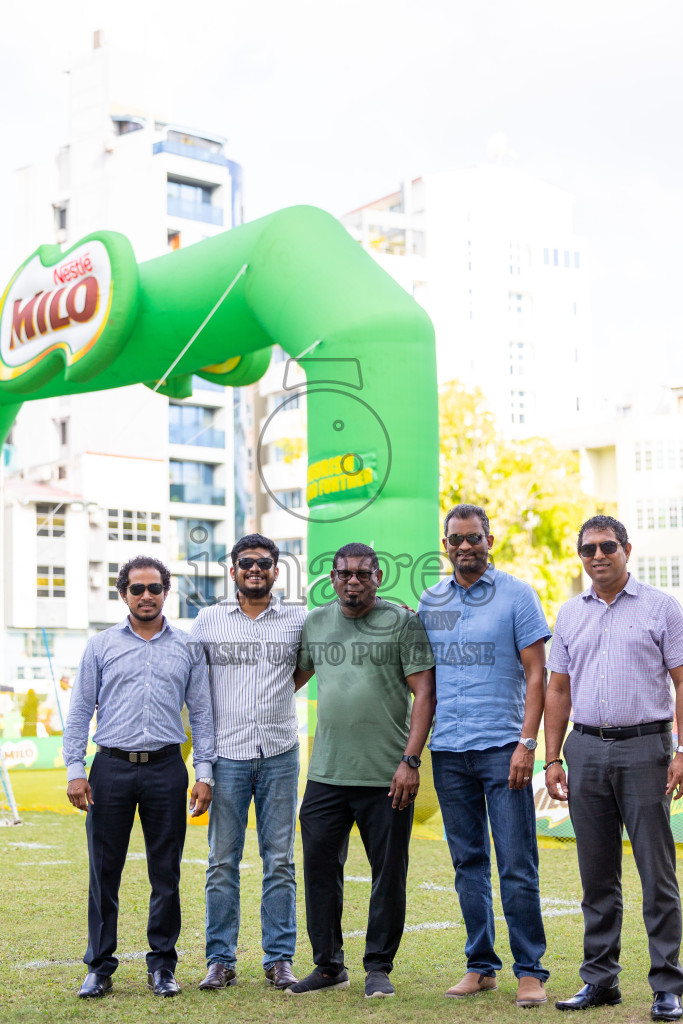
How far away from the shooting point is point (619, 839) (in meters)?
4.66

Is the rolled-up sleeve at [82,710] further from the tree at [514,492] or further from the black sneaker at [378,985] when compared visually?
the tree at [514,492]

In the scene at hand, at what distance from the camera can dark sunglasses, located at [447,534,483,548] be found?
16.2 feet

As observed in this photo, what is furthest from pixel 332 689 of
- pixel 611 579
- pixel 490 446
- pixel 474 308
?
pixel 474 308

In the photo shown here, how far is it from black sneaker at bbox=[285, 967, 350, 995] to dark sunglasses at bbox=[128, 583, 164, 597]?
1.56 meters

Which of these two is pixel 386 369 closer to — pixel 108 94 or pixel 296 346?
pixel 296 346

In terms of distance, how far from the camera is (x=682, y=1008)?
4.38 metres

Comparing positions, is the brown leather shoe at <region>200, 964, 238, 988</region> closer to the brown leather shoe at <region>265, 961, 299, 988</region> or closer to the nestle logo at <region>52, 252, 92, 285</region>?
the brown leather shoe at <region>265, 961, 299, 988</region>

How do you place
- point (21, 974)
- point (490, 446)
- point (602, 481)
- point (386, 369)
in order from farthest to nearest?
point (602, 481)
point (490, 446)
point (386, 369)
point (21, 974)

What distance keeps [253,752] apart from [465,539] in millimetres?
1172

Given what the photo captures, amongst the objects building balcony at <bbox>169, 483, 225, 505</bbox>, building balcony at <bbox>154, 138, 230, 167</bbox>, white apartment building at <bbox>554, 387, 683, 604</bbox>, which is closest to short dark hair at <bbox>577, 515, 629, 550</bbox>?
white apartment building at <bbox>554, 387, 683, 604</bbox>

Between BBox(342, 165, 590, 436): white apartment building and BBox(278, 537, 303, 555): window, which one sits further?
BBox(342, 165, 590, 436): white apartment building

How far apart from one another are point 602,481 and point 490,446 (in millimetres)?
17469

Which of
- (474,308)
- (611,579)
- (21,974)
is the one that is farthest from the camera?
(474,308)

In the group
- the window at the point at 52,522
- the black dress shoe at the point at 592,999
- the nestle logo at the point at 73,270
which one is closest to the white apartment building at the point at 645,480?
the window at the point at 52,522
